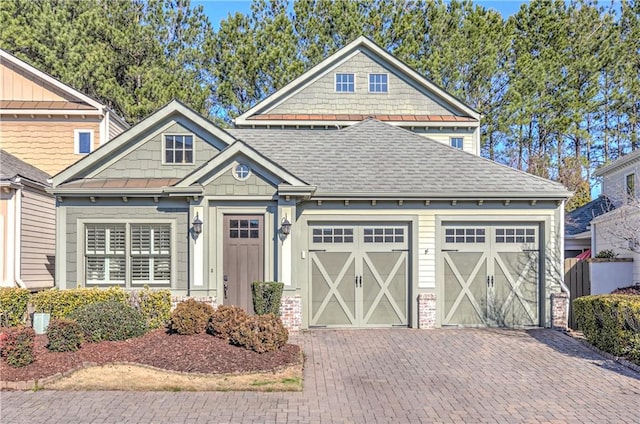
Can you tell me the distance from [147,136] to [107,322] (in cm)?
518

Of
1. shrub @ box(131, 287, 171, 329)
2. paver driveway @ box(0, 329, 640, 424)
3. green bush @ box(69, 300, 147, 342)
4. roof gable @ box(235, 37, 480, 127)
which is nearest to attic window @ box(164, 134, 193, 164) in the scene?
shrub @ box(131, 287, 171, 329)

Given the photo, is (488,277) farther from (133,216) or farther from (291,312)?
(133,216)

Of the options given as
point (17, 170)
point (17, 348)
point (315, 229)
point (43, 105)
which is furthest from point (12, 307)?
point (43, 105)

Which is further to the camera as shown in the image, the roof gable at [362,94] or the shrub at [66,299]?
the roof gable at [362,94]

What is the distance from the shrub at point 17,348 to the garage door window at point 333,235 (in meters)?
6.62

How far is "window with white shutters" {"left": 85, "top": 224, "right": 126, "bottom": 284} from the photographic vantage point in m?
12.1

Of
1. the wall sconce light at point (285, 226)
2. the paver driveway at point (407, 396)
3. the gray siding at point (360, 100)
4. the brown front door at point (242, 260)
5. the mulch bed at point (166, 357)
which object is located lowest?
the paver driveway at point (407, 396)

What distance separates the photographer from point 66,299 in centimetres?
1076

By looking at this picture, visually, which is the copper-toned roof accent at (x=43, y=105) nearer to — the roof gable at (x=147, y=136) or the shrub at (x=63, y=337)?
the roof gable at (x=147, y=136)

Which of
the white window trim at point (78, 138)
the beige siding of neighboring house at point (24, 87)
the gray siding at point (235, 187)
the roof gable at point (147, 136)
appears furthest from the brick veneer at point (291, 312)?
the beige siding of neighboring house at point (24, 87)

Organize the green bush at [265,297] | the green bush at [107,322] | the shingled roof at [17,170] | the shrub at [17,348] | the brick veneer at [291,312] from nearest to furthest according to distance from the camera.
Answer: the shrub at [17,348]
the green bush at [107,322]
the green bush at [265,297]
the brick veneer at [291,312]
the shingled roof at [17,170]

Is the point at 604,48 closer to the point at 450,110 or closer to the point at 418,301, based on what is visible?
the point at 450,110

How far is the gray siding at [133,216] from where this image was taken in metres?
12.1

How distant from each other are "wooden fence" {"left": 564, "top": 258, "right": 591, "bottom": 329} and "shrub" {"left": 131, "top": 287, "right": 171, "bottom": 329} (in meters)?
9.75
